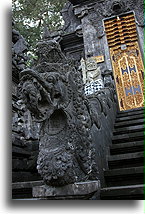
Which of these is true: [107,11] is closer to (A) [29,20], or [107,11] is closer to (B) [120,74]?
(B) [120,74]

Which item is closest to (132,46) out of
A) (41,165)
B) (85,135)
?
(85,135)

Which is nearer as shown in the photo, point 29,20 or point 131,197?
point 131,197

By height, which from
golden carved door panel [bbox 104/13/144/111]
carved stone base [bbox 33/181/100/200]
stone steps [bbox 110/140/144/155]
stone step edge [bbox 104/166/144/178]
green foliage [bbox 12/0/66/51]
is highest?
green foliage [bbox 12/0/66/51]

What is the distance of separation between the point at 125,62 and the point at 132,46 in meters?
0.59

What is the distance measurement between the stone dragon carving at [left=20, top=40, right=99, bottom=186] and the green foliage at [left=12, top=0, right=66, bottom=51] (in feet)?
17.1

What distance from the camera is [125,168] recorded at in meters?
1.99

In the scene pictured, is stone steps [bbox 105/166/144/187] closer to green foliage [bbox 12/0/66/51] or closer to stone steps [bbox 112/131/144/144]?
stone steps [bbox 112/131/144/144]

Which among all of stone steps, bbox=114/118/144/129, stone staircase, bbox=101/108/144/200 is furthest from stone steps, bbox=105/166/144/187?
stone steps, bbox=114/118/144/129

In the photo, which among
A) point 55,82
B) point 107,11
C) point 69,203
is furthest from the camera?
point 107,11

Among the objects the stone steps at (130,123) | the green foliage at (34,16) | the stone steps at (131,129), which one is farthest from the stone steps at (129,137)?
the green foliage at (34,16)

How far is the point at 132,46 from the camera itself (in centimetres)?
627

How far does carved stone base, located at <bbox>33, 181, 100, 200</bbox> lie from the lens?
1.40m

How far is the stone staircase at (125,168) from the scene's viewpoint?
1.59 meters

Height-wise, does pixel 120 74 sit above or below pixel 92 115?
above
